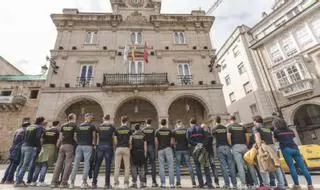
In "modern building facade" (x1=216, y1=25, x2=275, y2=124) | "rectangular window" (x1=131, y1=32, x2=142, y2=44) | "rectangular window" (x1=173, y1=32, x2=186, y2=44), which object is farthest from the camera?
"modern building facade" (x1=216, y1=25, x2=275, y2=124)

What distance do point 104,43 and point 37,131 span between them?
36.4 feet

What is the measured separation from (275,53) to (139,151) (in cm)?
2107

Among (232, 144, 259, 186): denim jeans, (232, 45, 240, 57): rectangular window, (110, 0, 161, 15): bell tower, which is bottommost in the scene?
(232, 144, 259, 186): denim jeans

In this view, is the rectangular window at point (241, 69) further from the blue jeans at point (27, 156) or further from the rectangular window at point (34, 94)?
the rectangular window at point (34, 94)

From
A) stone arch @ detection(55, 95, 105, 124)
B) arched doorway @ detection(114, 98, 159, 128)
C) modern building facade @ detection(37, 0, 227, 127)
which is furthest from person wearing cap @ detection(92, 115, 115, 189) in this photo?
arched doorway @ detection(114, 98, 159, 128)

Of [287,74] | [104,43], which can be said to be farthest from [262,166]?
[287,74]

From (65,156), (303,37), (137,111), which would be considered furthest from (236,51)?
(65,156)

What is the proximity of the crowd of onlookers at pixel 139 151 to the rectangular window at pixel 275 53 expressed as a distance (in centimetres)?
1804

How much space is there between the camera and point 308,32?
16.6 meters

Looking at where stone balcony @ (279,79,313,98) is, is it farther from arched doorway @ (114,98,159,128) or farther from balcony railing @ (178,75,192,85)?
arched doorway @ (114,98,159,128)

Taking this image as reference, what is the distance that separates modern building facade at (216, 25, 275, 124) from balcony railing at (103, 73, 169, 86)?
12.4 metres

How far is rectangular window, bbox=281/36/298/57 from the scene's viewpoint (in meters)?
17.7

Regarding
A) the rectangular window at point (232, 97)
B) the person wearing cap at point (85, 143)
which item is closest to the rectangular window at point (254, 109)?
the rectangular window at point (232, 97)

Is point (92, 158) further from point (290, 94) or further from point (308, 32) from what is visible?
point (308, 32)
